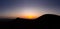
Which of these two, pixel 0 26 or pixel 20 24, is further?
pixel 0 26

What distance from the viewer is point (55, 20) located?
20.6 ft

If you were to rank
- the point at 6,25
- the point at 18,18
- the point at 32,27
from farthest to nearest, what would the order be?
the point at 18,18
the point at 6,25
the point at 32,27

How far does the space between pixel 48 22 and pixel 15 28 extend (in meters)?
2.08

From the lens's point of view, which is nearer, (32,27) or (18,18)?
(32,27)

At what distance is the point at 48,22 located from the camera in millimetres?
6047

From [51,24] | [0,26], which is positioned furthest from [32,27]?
[0,26]

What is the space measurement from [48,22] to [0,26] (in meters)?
3.16

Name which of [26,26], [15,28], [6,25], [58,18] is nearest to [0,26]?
[6,25]

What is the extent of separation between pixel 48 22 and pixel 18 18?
2183mm

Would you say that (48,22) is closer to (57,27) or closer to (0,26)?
(57,27)

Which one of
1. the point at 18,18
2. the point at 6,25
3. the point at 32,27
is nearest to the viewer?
the point at 32,27

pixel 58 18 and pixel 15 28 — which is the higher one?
pixel 58 18

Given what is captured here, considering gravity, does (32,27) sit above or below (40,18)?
below

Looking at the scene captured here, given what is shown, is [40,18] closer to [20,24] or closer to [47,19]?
[47,19]
